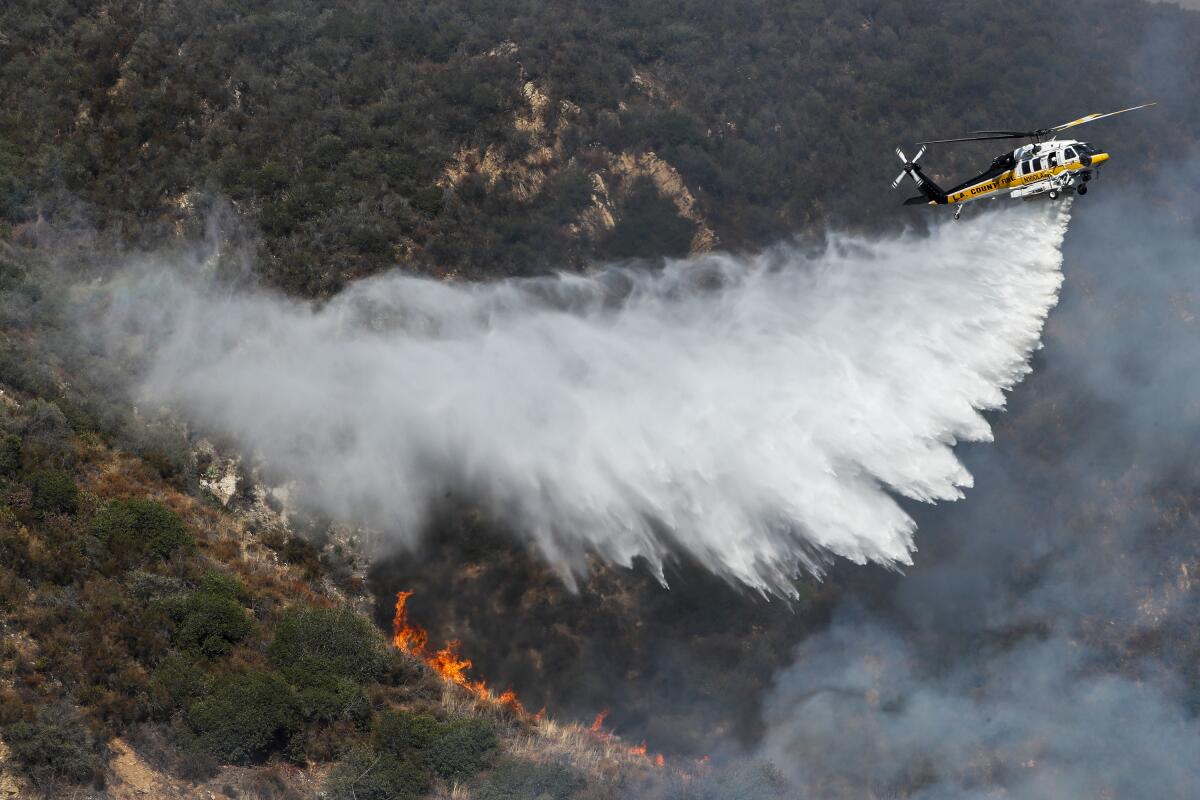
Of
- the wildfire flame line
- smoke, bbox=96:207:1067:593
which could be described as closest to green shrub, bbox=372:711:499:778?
the wildfire flame line

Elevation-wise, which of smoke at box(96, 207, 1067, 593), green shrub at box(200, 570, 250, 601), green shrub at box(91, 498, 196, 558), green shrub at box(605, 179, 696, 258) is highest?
green shrub at box(605, 179, 696, 258)

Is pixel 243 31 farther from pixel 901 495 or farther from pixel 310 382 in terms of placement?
pixel 901 495

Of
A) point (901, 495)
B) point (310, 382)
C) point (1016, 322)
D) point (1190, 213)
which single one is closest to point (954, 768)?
point (901, 495)

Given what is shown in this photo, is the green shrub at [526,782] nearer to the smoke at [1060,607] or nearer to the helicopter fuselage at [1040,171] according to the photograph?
the smoke at [1060,607]

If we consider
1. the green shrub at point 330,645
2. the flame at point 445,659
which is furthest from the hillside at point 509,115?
the green shrub at point 330,645

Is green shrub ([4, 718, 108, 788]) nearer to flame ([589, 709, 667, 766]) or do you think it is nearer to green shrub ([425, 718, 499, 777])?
green shrub ([425, 718, 499, 777])

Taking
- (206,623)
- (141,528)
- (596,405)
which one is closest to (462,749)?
(206,623)

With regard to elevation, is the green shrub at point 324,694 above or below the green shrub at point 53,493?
below
